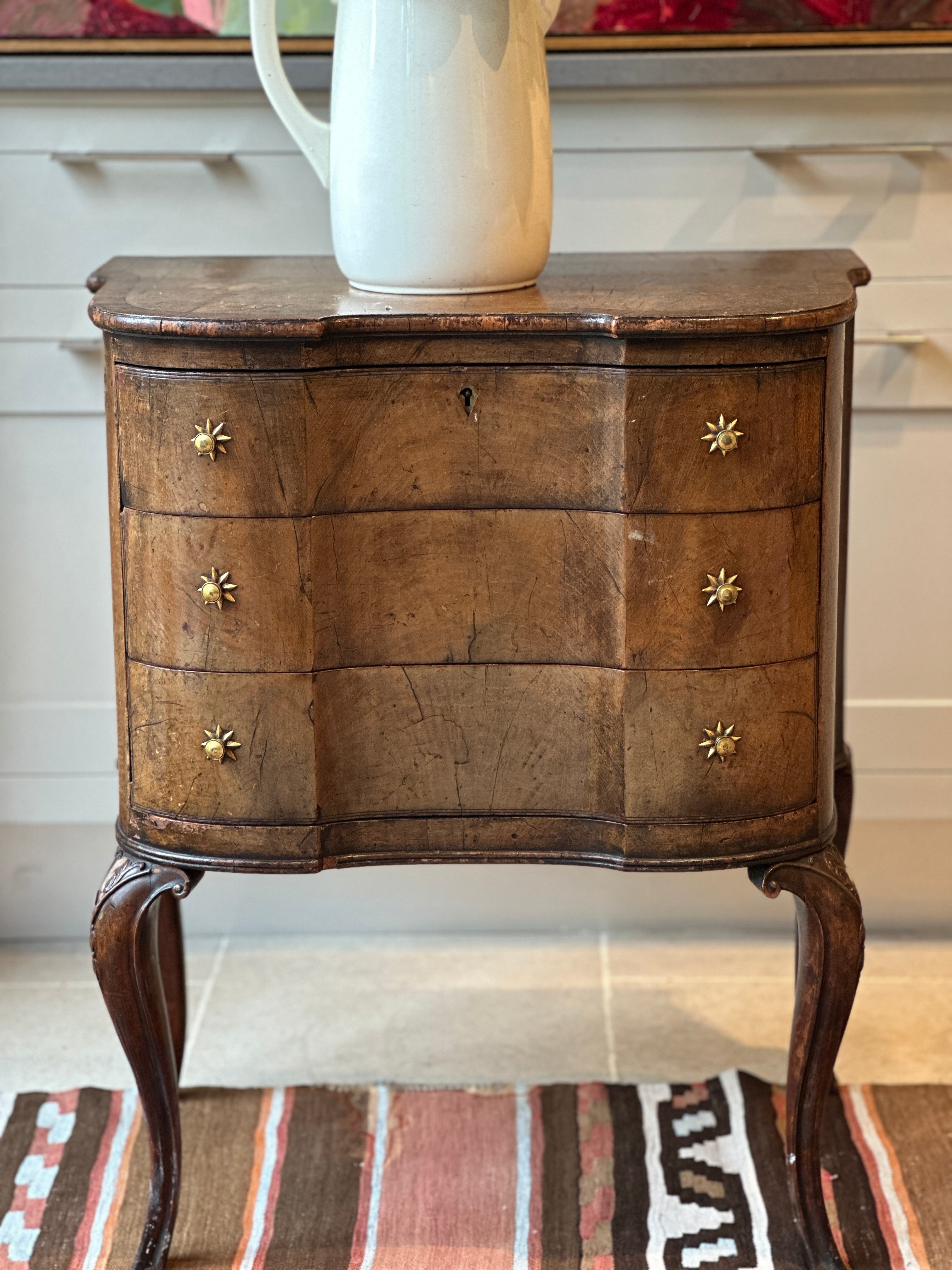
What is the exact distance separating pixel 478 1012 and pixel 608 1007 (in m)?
0.17

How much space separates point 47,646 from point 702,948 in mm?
978

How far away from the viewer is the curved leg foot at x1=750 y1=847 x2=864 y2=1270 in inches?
52.1

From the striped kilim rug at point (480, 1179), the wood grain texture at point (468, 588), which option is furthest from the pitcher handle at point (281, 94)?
the striped kilim rug at point (480, 1179)

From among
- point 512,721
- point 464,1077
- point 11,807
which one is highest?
point 512,721

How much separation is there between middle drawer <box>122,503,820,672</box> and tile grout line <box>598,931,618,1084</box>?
711 mm

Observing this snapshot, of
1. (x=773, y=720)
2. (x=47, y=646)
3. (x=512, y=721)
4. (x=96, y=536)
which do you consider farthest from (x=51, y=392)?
(x=773, y=720)

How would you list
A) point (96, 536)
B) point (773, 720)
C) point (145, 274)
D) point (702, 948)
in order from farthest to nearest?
point (702, 948) < point (96, 536) < point (145, 274) < point (773, 720)

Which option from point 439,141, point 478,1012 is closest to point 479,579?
point 439,141

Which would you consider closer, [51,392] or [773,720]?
[773,720]

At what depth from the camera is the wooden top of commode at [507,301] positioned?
45.7 inches

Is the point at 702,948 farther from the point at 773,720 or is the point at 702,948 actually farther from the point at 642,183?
the point at 642,183

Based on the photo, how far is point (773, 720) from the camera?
126cm

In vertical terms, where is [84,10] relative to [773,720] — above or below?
above

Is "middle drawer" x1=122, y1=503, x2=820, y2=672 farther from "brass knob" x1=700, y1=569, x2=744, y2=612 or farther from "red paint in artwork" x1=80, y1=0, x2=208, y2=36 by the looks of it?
"red paint in artwork" x1=80, y1=0, x2=208, y2=36
